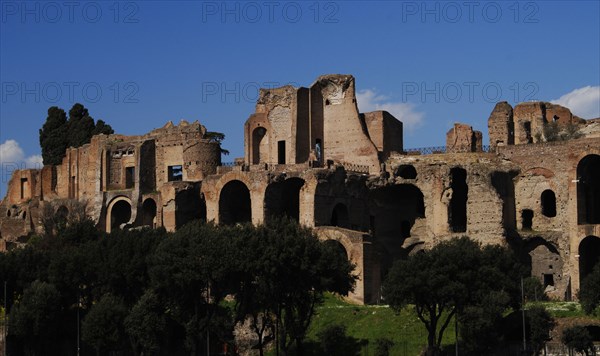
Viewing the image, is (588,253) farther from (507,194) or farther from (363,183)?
(363,183)

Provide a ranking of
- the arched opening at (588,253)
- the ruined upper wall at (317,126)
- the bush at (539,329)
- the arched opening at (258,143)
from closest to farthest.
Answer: the bush at (539,329) → the arched opening at (588,253) → the ruined upper wall at (317,126) → the arched opening at (258,143)

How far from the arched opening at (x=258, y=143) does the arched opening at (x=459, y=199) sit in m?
11.6

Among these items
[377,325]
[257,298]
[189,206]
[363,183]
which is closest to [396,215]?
[363,183]

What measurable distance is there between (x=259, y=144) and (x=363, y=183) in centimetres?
789

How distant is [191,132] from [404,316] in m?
24.4

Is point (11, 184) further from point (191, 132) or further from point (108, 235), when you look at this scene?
point (108, 235)

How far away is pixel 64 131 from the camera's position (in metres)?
87.4

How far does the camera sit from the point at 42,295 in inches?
2167

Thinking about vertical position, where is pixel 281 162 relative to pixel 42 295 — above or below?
above

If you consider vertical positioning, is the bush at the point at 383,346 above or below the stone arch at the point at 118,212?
below

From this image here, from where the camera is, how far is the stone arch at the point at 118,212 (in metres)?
74.8

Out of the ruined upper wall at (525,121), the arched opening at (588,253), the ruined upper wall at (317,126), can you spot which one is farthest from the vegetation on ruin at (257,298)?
the ruined upper wall at (525,121)

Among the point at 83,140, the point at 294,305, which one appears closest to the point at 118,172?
the point at 83,140

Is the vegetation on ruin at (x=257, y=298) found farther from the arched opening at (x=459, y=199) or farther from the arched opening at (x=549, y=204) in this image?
the arched opening at (x=459, y=199)
